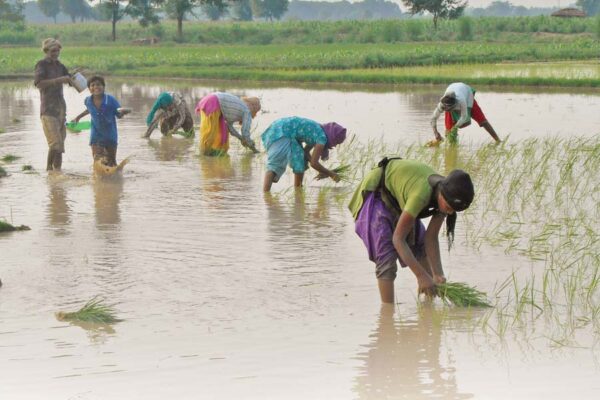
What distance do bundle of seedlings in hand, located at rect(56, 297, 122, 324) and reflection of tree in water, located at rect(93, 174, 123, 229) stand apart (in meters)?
2.74

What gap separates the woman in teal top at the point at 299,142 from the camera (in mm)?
9016

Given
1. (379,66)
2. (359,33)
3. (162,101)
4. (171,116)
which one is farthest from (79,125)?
(359,33)

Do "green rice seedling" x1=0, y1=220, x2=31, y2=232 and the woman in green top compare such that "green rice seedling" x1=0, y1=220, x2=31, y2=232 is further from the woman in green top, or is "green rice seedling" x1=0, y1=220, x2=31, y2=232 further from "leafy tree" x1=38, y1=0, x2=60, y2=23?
"leafy tree" x1=38, y1=0, x2=60, y2=23

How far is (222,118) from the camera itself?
39.5 feet

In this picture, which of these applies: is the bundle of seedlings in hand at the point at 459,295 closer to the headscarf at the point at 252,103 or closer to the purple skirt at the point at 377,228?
the purple skirt at the point at 377,228

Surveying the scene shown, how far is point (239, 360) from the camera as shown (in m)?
4.92

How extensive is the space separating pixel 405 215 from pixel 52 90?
609 cm

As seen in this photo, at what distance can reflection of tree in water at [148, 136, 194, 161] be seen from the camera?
41.8 feet

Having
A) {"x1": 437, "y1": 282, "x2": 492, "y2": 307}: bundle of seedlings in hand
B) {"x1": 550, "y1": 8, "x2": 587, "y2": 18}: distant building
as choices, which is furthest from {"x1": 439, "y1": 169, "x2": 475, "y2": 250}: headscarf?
{"x1": 550, "y1": 8, "x2": 587, "y2": 18}: distant building

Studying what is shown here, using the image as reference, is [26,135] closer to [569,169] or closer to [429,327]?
[569,169]

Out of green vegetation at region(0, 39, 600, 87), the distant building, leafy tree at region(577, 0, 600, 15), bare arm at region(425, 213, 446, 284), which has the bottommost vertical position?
bare arm at region(425, 213, 446, 284)

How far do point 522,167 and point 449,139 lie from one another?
208 centimetres

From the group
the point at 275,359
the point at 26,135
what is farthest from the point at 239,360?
the point at 26,135

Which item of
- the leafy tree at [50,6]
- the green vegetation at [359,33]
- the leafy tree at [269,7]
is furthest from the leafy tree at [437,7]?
the leafy tree at [50,6]
